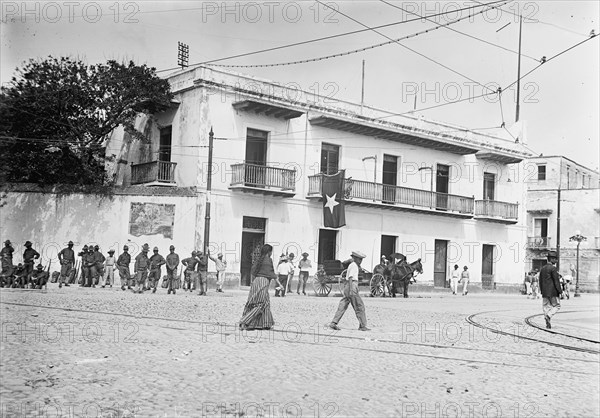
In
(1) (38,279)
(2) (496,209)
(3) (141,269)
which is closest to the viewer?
(1) (38,279)

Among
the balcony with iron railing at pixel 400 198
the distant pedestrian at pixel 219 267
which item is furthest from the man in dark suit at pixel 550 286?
the balcony with iron railing at pixel 400 198

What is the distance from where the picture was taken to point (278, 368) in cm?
726

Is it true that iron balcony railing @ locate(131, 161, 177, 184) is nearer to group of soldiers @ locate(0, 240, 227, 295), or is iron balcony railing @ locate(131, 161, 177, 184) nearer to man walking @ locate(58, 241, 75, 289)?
group of soldiers @ locate(0, 240, 227, 295)

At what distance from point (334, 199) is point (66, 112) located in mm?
10425

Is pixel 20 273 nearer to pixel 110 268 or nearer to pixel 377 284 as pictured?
pixel 110 268

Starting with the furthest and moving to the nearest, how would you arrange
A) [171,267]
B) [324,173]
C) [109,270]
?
[324,173]
[109,270]
[171,267]

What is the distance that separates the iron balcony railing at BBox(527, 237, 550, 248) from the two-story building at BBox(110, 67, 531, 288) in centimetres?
1462

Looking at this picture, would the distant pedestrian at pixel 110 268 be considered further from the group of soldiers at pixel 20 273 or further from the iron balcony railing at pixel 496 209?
the iron balcony railing at pixel 496 209

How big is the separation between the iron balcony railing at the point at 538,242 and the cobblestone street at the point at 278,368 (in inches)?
1480

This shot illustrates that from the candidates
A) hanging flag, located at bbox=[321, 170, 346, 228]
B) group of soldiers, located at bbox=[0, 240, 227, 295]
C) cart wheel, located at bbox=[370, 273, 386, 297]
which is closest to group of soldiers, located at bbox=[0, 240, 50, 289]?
group of soldiers, located at bbox=[0, 240, 227, 295]

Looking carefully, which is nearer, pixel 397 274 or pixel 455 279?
pixel 397 274

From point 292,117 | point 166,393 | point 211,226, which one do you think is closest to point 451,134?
point 292,117

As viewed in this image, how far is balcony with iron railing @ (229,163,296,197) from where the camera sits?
23.6 metres

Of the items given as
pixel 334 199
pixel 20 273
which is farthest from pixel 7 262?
pixel 334 199
